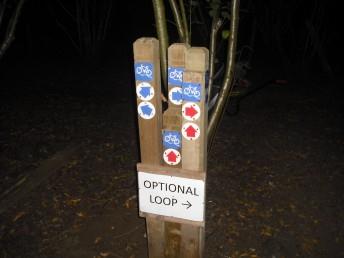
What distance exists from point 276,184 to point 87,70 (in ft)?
26.4

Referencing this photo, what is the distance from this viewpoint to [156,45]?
2.23 metres

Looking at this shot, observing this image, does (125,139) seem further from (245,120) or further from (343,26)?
(343,26)

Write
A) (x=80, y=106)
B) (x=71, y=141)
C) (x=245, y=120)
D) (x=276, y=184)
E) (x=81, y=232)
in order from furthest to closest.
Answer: (x=80, y=106), (x=245, y=120), (x=71, y=141), (x=276, y=184), (x=81, y=232)

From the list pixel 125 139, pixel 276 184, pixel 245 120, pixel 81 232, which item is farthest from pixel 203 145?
pixel 245 120

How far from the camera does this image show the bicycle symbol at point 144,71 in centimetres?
225

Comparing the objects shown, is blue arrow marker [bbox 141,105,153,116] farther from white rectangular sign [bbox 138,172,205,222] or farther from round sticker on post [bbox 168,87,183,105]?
white rectangular sign [bbox 138,172,205,222]

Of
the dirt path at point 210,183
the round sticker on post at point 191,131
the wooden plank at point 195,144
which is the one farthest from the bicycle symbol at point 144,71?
the dirt path at point 210,183

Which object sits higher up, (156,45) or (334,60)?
(156,45)

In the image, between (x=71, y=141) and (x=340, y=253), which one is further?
(x=71, y=141)

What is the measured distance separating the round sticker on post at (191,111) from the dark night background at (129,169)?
1903 mm

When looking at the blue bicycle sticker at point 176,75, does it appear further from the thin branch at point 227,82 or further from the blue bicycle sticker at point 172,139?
the thin branch at point 227,82

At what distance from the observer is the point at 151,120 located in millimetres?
2416

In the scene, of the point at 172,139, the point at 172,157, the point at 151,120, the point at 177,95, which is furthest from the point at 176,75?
the point at 172,157

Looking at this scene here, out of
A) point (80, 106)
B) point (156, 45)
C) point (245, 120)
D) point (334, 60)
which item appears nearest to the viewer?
point (156, 45)
